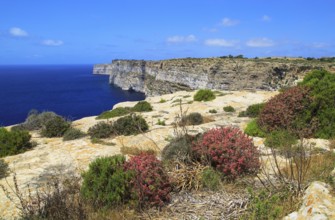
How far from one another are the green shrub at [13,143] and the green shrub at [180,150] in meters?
7.00

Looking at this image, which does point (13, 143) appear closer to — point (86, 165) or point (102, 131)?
point (102, 131)

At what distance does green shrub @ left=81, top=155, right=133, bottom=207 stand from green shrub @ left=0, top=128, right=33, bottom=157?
7045mm

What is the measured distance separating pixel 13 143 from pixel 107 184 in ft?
25.9

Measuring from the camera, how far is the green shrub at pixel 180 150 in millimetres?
7799

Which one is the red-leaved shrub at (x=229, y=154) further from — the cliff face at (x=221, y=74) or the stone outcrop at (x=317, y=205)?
the cliff face at (x=221, y=74)

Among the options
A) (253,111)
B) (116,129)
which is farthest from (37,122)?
(253,111)

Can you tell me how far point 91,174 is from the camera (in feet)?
20.8

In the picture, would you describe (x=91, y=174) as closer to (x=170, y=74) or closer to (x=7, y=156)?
(x=7, y=156)

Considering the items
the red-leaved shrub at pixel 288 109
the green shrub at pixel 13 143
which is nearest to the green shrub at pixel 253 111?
the red-leaved shrub at pixel 288 109

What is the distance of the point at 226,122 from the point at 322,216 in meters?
11.9

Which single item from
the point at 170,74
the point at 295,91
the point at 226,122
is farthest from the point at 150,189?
the point at 170,74

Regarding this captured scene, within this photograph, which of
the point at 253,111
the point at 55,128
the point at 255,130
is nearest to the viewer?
the point at 255,130

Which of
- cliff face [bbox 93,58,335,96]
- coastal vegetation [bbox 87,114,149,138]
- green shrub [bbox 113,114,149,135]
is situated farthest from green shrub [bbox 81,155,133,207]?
cliff face [bbox 93,58,335,96]

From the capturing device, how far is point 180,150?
8.01 meters
